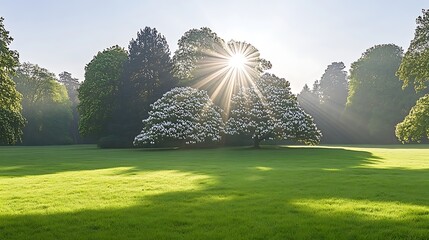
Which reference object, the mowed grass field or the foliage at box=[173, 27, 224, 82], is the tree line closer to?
the foliage at box=[173, 27, 224, 82]

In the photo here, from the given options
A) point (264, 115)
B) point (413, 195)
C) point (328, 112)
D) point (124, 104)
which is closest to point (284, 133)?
point (264, 115)

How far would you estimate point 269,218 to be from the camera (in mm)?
9055

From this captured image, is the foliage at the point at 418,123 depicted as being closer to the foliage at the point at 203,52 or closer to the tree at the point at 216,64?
the tree at the point at 216,64

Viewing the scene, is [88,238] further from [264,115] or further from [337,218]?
[264,115]

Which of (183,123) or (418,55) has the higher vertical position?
(418,55)

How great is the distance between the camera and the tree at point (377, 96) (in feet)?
252

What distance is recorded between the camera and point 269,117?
47500mm

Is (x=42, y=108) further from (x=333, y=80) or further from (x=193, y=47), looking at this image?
(x=333, y=80)

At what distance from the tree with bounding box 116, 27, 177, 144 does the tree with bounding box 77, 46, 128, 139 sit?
1832mm

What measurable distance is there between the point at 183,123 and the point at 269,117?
997 centimetres

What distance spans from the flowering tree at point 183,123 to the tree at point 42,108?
47.0 meters

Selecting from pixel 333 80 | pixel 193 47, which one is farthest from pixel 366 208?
pixel 333 80

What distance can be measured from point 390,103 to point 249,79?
3449 centimetres

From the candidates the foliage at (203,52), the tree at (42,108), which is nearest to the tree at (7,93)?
the foliage at (203,52)
